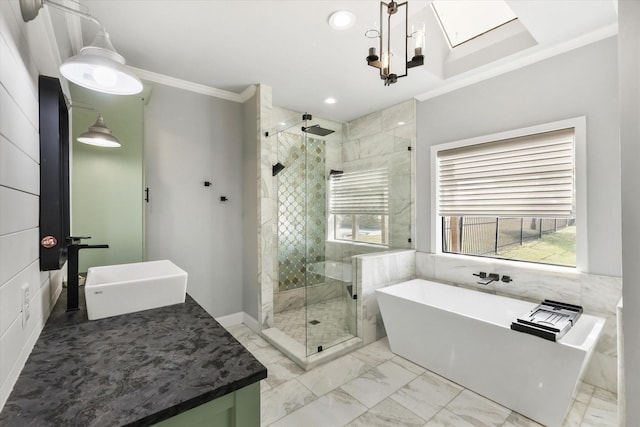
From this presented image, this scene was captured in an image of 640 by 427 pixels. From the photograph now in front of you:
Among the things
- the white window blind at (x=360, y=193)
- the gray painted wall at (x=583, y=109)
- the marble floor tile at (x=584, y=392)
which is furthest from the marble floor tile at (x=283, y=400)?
the gray painted wall at (x=583, y=109)

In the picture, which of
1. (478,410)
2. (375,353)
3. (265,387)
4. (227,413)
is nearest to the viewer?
(227,413)

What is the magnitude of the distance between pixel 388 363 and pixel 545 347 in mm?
1231

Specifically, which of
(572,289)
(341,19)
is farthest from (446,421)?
(341,19)

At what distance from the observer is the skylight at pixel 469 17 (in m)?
2.47

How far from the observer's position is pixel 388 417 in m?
1.91

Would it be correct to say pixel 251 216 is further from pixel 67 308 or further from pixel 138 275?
pixel 67 308

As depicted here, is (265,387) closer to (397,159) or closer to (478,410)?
(478,410)

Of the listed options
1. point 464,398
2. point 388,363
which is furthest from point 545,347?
point 388,363

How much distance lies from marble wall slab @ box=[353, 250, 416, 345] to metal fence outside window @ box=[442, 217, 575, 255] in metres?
0.63

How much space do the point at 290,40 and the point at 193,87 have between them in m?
1.34

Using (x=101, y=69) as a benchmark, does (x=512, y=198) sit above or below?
below

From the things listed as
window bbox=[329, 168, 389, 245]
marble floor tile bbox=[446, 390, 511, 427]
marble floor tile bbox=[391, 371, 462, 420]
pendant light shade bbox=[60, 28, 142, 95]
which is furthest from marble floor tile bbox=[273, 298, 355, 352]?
pendant light shade bbox=[60, 28, 142, 95]

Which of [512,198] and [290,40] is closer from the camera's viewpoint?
[290,40]

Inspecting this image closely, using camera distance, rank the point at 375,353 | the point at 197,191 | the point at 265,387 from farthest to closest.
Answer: the point at 197,191
the point at 375,353
the point at 265,387
